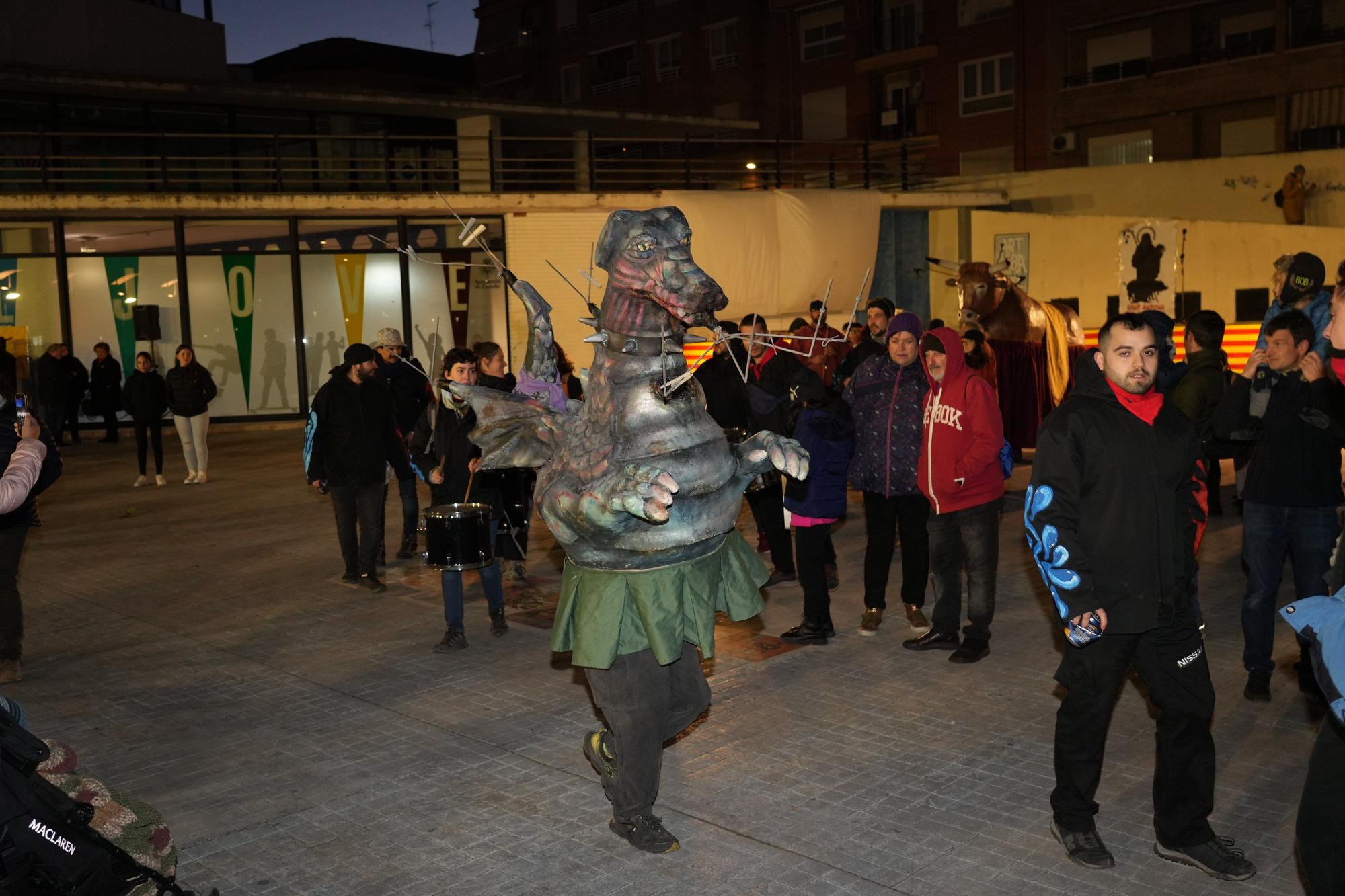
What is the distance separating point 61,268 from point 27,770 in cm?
2158

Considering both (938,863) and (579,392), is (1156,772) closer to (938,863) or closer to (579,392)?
(938,863)

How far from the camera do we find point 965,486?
7.00 meters

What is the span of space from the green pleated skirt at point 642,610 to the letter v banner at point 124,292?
69.6 ft

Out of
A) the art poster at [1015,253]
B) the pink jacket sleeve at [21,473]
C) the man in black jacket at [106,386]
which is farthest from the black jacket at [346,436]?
the art poster at [1015,253]

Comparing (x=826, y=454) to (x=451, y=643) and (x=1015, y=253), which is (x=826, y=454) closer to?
(x=451, y=643)

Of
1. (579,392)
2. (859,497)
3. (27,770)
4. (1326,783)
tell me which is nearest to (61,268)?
(579,392)

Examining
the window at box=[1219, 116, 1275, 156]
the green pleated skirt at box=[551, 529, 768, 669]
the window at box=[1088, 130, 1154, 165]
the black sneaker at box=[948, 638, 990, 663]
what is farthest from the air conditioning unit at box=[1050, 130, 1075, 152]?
the green pleated skirt at box=[551, 529, 768, 669]

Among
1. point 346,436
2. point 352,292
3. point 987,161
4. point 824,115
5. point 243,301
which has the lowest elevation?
point 346,436

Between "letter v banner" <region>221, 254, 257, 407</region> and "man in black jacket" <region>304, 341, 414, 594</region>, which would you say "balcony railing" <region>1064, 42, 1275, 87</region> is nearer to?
"letter v banner" <region>221, 254, 257, 407</region>

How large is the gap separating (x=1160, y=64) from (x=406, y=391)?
84.5 feet

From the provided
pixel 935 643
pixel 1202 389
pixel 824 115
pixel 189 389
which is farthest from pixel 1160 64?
pixel 935 643

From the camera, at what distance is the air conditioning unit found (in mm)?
31016

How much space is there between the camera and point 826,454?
24.3ft

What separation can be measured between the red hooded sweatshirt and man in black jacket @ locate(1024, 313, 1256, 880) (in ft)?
8.12
